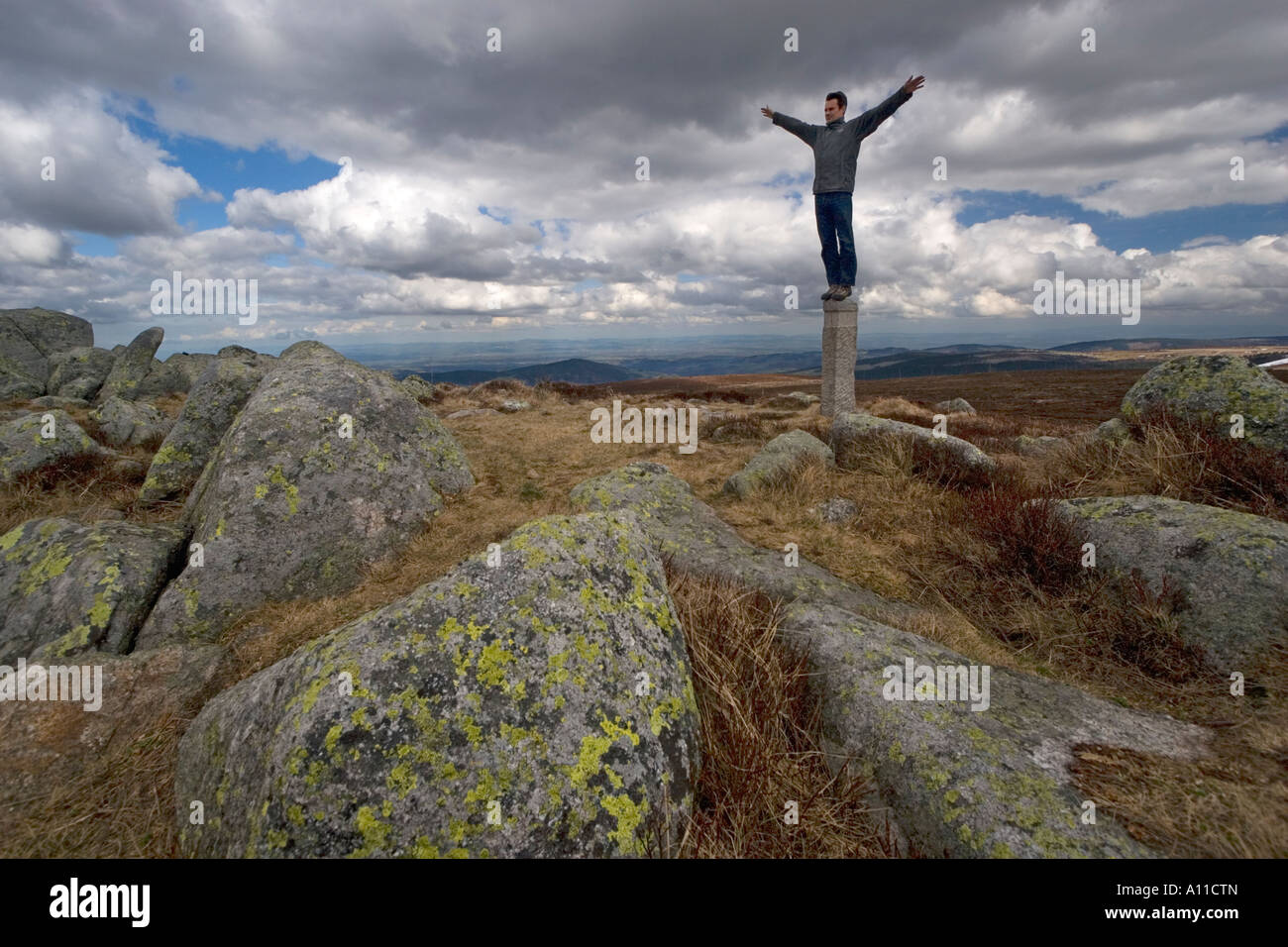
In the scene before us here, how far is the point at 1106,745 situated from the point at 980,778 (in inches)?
36.6

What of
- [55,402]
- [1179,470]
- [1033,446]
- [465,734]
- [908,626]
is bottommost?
[908,626]

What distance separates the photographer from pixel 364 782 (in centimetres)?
243

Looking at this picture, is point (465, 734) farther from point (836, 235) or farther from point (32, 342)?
point (32, 342)

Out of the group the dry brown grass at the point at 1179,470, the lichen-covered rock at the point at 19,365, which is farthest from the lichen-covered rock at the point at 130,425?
the dry brown grass at the point at 1179,470

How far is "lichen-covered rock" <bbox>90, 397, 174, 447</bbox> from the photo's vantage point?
1260cm

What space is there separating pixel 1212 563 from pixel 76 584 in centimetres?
987

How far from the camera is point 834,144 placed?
13.3m

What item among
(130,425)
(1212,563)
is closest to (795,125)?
(1212,563)

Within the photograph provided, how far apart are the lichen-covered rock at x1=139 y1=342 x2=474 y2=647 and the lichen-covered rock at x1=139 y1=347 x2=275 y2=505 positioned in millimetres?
1598

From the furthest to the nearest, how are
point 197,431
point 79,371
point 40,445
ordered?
point 79,371, point 40,445, point 197,431

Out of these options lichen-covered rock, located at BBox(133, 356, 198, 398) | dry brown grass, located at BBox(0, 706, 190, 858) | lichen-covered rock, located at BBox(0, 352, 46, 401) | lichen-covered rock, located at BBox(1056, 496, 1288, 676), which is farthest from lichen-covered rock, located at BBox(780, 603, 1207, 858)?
lichen-covered rock, located at BBox(0, 352, 46, 401)

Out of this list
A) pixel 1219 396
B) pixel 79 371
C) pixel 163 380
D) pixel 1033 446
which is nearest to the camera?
pixel 1219 396
